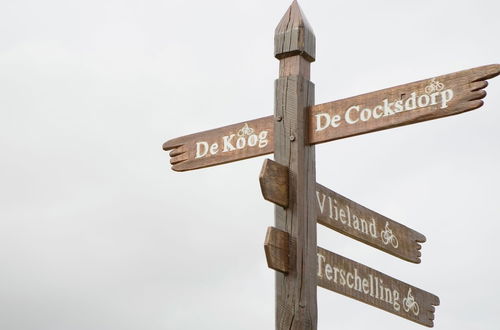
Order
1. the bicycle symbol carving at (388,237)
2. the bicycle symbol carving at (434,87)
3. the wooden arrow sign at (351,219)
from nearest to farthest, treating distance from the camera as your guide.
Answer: the bicycle symbol carving at (434,87) → the wooden arrow sign at (351,219) → the bicycle symbol carving at (388,237)

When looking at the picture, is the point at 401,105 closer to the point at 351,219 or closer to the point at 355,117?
the point at 355,117

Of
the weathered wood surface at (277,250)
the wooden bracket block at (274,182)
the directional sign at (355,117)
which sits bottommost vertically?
the weathered wood surface at (277,250)

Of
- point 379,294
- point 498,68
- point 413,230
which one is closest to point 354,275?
point 379,294

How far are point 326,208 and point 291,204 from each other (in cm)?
31

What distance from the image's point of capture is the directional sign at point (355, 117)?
19.4ft

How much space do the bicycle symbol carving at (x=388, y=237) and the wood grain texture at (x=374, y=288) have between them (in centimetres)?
24

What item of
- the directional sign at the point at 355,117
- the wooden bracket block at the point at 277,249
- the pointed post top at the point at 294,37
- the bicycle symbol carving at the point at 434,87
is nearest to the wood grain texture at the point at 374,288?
the wooden bracket block at the point at 277,249

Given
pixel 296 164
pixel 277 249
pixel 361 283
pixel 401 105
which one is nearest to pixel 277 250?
pixel 277 249

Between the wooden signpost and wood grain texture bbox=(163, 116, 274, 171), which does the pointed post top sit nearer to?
the wooden signpost

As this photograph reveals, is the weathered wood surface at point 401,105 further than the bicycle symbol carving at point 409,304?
No

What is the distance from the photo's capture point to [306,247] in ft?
20.4

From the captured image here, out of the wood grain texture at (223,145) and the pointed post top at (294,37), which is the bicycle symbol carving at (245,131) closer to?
the wood grain texture at (223,145)

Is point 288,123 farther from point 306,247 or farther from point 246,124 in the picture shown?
point 306,247

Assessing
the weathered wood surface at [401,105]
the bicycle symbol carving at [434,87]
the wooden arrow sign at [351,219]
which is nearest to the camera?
the weathered wood surface at [401,105]
